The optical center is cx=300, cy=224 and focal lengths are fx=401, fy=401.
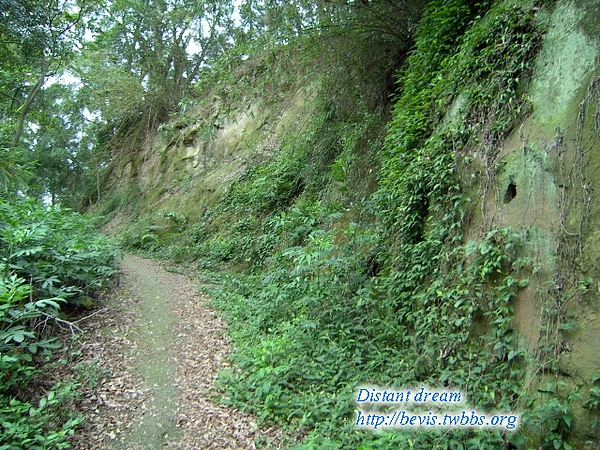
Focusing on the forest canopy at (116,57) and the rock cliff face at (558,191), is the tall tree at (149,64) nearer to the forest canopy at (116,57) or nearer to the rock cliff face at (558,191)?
the forest canopy at (116,57)

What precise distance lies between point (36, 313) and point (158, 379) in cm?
180

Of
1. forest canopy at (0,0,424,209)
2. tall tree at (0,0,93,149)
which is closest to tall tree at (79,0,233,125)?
forest canopy at (0,0,424,209)

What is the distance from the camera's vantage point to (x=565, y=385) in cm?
362

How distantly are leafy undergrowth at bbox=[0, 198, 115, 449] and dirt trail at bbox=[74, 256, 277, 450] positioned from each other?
0.37 meters

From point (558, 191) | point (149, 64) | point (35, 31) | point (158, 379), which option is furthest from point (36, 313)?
point (149, 64)

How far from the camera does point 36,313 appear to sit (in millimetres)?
5230

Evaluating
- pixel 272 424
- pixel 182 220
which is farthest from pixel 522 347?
pixel 182 220

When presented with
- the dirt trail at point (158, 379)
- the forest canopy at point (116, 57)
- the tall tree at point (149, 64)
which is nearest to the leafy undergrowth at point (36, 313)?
the dirt trail at point (158, 379)

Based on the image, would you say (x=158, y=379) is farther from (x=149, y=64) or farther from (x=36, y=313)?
(x=149, y=64)

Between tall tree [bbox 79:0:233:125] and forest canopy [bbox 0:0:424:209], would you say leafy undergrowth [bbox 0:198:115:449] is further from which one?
tall tree [bbox 79:0:233:125]

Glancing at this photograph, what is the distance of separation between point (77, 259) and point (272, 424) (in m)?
4.45

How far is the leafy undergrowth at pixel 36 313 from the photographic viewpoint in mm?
4074

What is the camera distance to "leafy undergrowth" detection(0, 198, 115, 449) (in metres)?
4.07

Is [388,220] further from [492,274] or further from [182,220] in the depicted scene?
[182,220]
